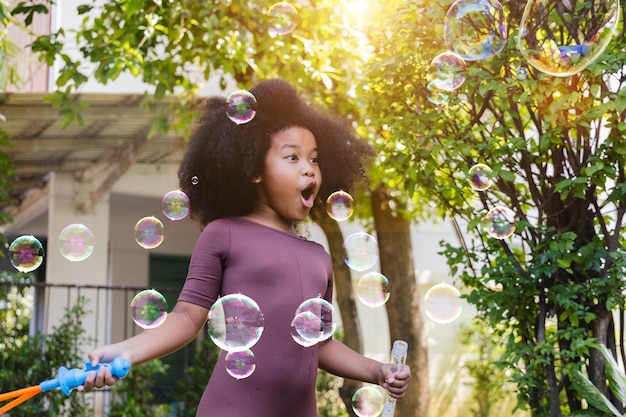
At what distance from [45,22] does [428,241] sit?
531 cm

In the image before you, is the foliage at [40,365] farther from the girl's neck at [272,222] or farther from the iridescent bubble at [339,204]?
the girl's neck at [272,222]

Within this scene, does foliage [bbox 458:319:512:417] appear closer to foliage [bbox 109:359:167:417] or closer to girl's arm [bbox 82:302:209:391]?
foliage [bbox 109:359:167:417]

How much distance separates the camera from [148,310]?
2.69 m

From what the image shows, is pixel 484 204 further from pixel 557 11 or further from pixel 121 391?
pixel 121 391

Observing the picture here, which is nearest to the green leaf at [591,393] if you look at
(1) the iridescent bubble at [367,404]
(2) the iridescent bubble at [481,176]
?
(2) the iridescent bubble at [481,176]

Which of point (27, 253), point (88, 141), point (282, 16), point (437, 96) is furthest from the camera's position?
point (88, 141)

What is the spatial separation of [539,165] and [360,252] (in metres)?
0.94

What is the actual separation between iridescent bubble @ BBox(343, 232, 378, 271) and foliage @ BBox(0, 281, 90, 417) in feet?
12.9

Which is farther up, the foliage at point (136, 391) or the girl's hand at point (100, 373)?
the girl's hand at point (100, 373)

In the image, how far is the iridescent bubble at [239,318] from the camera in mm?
2273

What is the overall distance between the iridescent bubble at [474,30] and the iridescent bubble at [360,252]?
827 millimetres

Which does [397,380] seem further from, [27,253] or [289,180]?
[27,253]

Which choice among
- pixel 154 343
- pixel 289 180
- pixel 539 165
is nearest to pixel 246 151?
pixel 289 180

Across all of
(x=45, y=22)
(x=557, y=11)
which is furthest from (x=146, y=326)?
(x=45, y=22)
